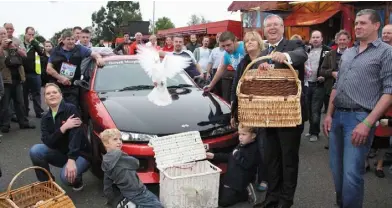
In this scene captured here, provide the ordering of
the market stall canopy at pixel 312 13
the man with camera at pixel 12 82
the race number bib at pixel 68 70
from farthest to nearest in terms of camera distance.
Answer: the market stall canopy at pixel 312 13 → the man with camera at pixel 12 82 → the race number bib at pixel 68 70

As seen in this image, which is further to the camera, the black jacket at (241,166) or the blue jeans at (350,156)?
the black jacket at (241,166)

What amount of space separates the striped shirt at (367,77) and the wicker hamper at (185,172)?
4.70ft

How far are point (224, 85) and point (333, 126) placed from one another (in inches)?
113

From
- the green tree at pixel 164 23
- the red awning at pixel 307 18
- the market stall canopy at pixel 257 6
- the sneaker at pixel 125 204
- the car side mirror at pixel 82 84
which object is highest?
the green tree at pixel 164 23

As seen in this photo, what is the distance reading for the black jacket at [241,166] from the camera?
3.94m

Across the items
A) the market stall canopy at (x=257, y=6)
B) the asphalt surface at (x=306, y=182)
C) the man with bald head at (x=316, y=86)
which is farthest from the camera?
the market stall canopy at (x=257, y=6)

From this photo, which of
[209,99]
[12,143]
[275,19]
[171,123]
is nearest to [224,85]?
[209,99]

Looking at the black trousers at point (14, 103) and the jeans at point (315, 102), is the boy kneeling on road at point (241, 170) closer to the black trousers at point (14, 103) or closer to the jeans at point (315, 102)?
the jeans at point (315, 102)

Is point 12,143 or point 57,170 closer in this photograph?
point 57,170

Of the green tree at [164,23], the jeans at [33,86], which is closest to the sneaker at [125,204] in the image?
the jeans at [33,86]

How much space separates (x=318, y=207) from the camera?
3.91m

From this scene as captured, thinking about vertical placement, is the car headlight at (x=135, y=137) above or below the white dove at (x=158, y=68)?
below

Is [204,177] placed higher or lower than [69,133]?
lower

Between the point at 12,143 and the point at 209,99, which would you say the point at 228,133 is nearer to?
the point at 209,99
